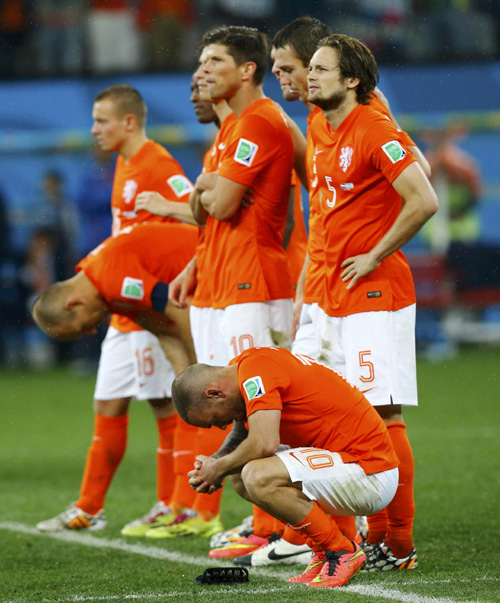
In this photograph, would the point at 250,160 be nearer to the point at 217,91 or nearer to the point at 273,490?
the point at 217,91

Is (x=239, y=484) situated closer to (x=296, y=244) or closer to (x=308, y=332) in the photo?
(x=308, y=332)

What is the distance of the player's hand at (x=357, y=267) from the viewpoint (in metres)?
4.63

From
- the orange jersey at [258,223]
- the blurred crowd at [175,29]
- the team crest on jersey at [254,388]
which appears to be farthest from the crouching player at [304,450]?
the blurred crowd at [175,29]

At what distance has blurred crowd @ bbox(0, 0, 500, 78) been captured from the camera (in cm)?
1769

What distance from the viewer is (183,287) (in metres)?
5.72

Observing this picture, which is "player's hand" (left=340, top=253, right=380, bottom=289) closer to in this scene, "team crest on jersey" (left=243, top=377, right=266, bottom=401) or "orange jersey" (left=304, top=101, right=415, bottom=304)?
"orange jersey" (left=304, top=101, right=415, bottom=304)

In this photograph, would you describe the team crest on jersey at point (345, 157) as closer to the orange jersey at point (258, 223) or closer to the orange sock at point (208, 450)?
the orange jersey at point (258, 223)

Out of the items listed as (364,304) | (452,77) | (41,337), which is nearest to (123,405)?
(364,304)

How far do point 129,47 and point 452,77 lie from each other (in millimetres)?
5338

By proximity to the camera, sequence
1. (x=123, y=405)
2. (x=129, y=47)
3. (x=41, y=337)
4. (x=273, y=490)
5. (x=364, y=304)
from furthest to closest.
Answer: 1. (x=129, y=47)
2. (x=41, y=337)
3. (x=123, y=405)
4. (x=364, y=304)
5. (x=273, y=490)

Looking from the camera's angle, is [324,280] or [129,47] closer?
[324,280]

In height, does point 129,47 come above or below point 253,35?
above

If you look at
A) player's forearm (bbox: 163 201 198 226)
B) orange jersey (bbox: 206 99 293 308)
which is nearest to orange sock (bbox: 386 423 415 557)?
orange jersey (bbox: 206 99 293 308)

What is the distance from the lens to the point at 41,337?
1653 cm
